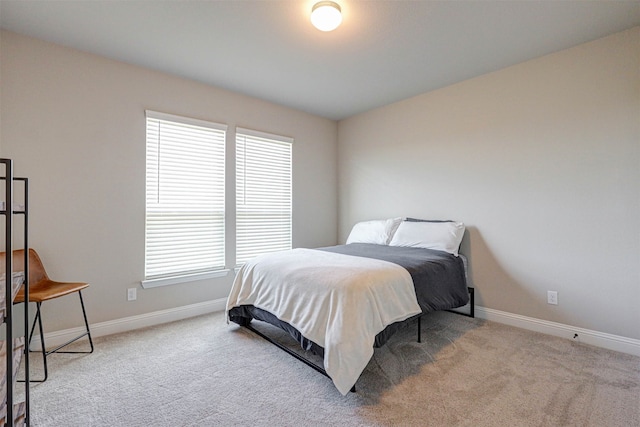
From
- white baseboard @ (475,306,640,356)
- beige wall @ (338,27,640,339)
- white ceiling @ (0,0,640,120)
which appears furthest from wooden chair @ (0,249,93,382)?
white baseboard @ (475,306,640,356)

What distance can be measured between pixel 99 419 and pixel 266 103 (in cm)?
338

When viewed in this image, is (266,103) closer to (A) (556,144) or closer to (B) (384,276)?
(B) (384,276)

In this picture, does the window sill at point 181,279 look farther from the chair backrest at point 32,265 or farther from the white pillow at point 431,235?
the white pillow at point 431,235

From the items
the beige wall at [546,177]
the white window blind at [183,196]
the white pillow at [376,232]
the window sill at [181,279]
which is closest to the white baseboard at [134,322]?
the window sill at [181,279]

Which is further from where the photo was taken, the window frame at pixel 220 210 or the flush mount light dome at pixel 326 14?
the window frame at pixel 220 210

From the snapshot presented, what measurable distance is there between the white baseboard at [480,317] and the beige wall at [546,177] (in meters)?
0.06

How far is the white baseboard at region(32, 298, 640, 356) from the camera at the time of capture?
7.79ft

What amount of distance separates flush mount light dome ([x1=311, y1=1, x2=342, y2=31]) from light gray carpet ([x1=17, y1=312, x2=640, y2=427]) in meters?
2.40

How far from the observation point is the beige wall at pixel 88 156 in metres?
2.35

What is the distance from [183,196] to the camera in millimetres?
3129

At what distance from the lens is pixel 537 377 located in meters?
1.97

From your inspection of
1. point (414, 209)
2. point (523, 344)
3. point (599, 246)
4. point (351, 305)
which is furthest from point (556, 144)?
point (351, 305)

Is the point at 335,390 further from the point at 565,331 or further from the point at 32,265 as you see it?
the point at 32,265

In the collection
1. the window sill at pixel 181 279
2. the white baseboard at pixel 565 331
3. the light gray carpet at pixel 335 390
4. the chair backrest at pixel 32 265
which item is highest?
the chair backrest at pixel 32 265
